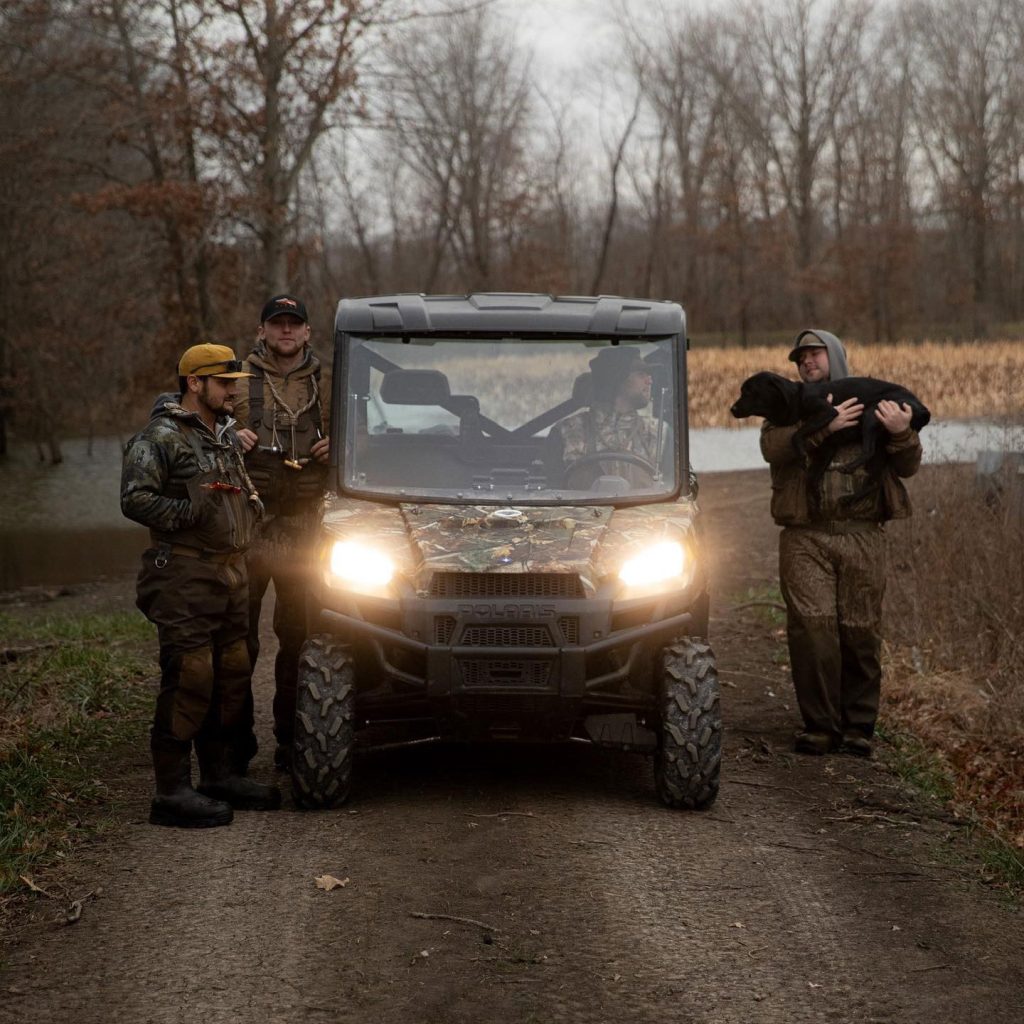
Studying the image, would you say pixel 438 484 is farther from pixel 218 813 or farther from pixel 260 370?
pixel 218 813

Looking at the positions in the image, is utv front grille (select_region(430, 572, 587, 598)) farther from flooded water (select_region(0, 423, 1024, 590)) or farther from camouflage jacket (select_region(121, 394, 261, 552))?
flooded water (select_region(0, 423, 1024, 590))

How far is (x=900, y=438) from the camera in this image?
7320 millimetres

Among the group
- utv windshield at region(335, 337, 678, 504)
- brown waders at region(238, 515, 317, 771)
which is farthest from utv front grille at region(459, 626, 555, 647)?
brown waders at region(238, 515, 317, 771)

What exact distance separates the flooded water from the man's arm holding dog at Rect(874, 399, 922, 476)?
8520 millimetres

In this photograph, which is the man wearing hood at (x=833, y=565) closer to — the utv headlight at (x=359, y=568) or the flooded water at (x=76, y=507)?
the utv headlight at (x=359, y=568)

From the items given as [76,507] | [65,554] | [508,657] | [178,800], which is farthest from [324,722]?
[76,507]

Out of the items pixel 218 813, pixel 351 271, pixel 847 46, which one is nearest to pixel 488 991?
pixel 218 813

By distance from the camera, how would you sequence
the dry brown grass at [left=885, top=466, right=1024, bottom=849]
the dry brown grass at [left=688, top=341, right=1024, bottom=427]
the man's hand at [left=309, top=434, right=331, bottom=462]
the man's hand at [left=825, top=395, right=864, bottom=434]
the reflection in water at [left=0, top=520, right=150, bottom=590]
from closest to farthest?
the man's hand at [left=309, top=434, right=331, bottom=462], the man's hand at [left=825, top=395, right=864, bottom=434], the dry brown grass at [left=885, top=466, right=1024, bottom=849], the reflection in water at [left=0, top=520, right=150, bottom=590], the dry brown grass at [left=688, top=341, right=1024, bottom=427]

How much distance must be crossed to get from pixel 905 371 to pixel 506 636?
93.4 feet

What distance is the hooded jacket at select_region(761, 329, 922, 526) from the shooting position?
292 inches

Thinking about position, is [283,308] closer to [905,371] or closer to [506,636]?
[506,636]

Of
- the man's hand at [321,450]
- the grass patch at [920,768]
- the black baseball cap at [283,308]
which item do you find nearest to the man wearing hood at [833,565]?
the grass patch at [920,768]

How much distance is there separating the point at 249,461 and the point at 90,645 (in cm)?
441

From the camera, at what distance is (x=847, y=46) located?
60656 millimetres
